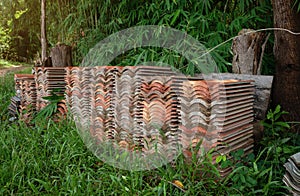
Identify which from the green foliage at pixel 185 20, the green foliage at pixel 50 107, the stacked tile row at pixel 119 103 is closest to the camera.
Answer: the stacked tile row at pixel 119 103

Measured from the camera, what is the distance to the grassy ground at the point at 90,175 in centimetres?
167

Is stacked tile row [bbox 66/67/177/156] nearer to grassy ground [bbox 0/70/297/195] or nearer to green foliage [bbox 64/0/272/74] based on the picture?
grassy ground [bbox 0/70/297/195]

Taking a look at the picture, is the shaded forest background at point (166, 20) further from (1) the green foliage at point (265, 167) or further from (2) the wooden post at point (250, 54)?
(1) the green foliage at point (265, 167)

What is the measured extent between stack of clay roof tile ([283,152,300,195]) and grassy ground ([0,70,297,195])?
0.09 metres

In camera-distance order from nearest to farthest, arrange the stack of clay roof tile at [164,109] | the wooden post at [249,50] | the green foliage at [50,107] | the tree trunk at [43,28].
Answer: the stack of clay roof tile at [164,109] → the wooden post at [249,50] → the green foliage at [50,107] → the tree trunk at [43,28]

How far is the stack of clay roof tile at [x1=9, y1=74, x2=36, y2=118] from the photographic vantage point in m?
3.47

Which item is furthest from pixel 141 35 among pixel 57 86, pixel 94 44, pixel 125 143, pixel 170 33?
pixel 125 143

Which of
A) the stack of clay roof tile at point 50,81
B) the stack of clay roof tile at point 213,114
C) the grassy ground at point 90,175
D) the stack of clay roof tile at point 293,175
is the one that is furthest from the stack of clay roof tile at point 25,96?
the stack of clay roof tile at point 293,175

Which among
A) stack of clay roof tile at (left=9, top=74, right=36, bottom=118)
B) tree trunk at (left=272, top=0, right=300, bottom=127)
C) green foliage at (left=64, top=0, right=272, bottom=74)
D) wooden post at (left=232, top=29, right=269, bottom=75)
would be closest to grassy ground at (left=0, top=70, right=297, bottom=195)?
tree trunk at (left=272, top=0, right=300, bottom=127)

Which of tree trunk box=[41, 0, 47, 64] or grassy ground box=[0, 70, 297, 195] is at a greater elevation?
tree trunk box=[41, 0, 47, 64]

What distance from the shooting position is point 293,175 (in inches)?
57.7

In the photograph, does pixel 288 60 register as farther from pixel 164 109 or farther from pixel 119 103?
Result: pixel 119 103

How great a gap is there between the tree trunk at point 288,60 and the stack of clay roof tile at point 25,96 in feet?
8.62

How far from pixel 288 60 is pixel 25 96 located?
2857 mm
